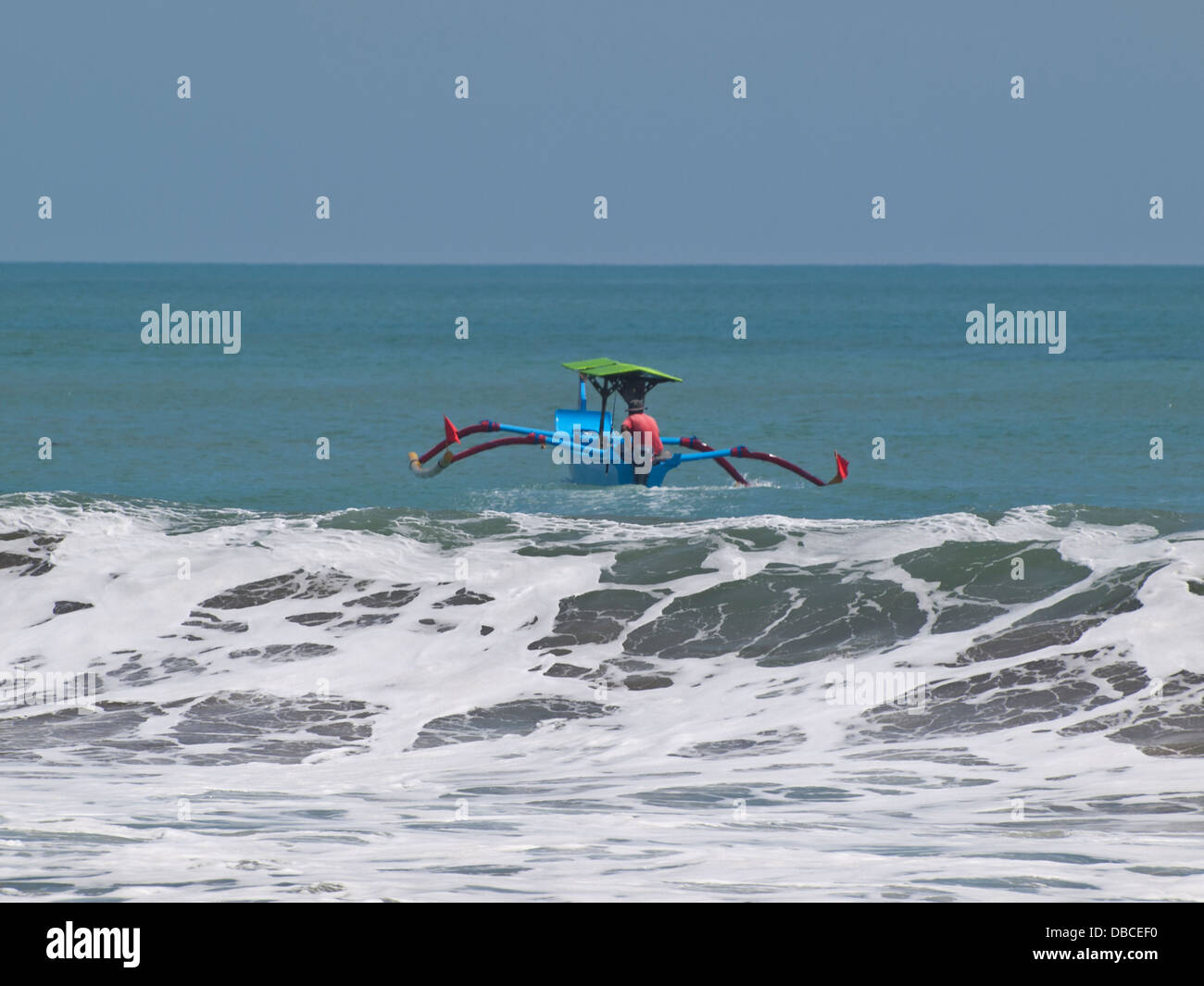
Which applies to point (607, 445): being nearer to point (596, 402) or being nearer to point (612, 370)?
point (612, 370)

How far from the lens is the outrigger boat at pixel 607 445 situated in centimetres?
3073

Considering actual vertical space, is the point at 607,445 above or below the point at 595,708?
above

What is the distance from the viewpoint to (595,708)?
677 inches

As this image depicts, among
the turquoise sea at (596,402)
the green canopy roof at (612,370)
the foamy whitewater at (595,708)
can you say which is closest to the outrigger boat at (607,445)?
the green canopy roof at (612,370)

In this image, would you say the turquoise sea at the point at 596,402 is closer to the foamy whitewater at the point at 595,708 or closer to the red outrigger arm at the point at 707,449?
the red outrigger arm at the point at 707,449

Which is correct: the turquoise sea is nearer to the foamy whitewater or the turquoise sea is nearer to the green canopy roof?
the green canopy roof

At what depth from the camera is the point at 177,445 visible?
41.3 m

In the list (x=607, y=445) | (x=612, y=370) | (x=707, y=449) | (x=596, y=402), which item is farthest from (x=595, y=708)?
(x=596, y=402)

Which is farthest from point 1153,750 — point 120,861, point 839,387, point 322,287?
point 322,287

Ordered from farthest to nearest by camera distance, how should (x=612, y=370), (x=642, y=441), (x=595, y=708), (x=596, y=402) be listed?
(x=596, y=402)
(x=642, y=441)
(x=612, y=370)
(x=595, y=708)

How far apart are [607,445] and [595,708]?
15.4 m

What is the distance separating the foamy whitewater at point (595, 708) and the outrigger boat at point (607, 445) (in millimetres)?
5693

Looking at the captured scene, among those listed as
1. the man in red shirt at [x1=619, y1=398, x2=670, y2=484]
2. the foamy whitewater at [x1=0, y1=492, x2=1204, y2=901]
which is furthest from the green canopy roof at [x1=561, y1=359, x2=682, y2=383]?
the foamy whitewater at [x1=0, y1=492, x2=1204, y2=901]
